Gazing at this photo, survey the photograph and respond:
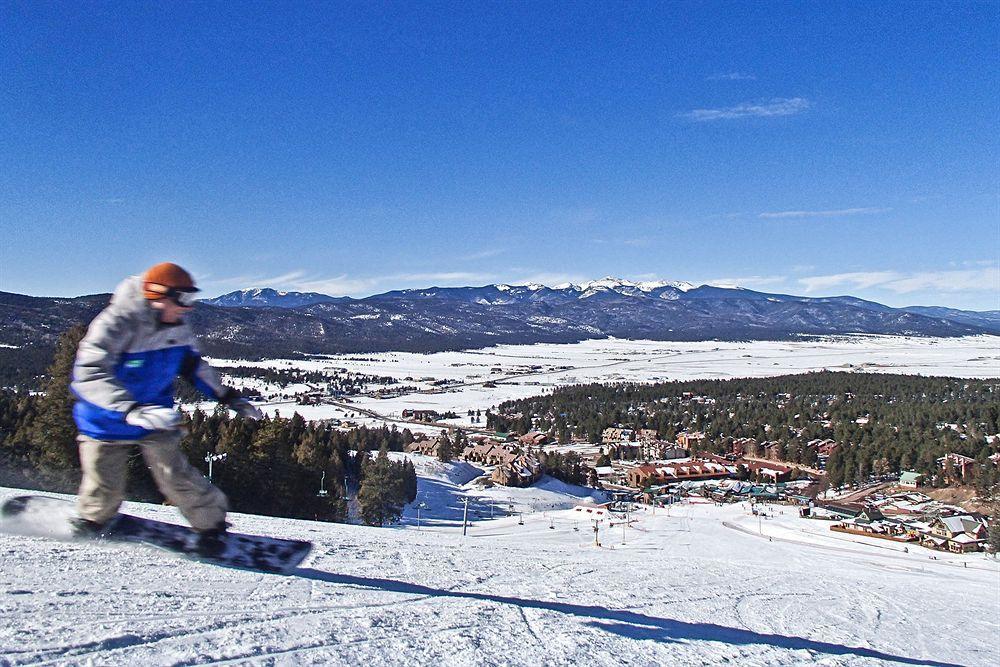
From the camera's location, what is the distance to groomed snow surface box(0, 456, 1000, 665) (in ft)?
13.6

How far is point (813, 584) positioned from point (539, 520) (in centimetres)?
2236

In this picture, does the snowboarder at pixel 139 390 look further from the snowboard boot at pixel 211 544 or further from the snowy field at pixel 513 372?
the snowy field at pixel 513 372

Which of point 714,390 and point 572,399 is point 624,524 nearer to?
point 572,399

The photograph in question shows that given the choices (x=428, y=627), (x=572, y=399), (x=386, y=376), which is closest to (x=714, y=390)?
(x=572, y=399)

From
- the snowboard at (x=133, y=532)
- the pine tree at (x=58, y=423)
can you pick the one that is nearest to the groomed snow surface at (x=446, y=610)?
the snowboard at (x=133, y=532)

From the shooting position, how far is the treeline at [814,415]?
2251 inches

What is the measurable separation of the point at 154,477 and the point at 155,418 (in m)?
1.19

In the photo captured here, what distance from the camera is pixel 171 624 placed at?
4324 millimetres

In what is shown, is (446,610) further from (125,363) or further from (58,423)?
(58,423)

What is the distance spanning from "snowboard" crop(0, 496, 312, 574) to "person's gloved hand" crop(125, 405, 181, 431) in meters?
1.78

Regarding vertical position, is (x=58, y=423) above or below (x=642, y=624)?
above

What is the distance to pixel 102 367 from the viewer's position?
4074mm

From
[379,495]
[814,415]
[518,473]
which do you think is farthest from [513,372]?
[379,495]

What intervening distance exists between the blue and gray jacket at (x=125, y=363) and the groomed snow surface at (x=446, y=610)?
1272 millimetres
